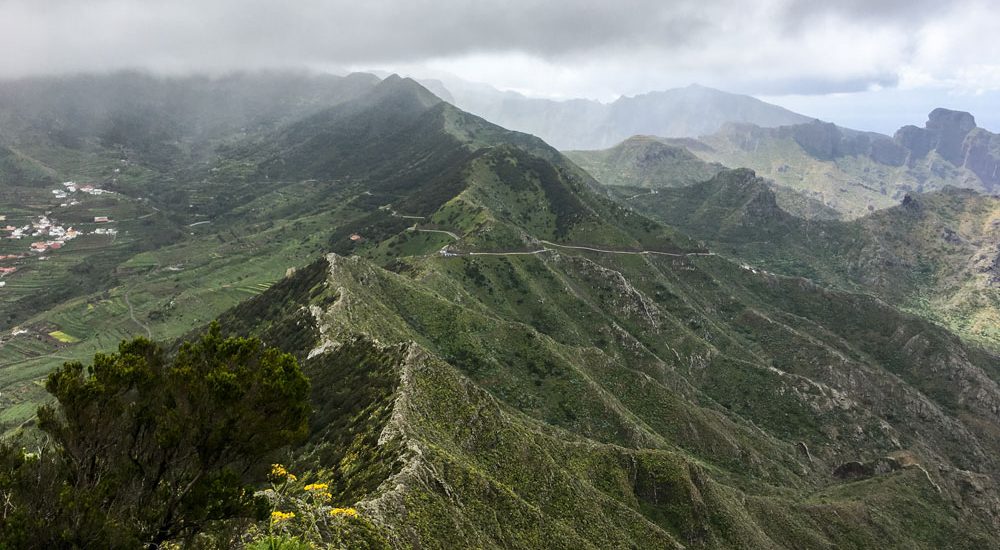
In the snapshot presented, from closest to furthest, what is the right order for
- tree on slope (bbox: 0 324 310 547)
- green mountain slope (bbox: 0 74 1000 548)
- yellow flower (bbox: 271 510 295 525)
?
tree on slope (bbox: 0 324 310 547)
yellow flower (bbox: 271 510 295 525)
green mountain slope (bbox: 0 74 1000 548)

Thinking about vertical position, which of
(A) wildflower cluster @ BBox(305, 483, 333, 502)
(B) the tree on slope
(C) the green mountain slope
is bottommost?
(C) the green mountain slope

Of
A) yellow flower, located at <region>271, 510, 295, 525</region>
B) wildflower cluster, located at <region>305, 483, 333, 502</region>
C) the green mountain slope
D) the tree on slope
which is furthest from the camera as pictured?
the green mountain slope

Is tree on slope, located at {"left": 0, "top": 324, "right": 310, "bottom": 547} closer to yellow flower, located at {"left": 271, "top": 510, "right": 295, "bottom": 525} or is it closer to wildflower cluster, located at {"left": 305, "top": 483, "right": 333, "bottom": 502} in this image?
yellow flower, located at {"left": 271, "top": 510, "right": 295, "bottom": 525}

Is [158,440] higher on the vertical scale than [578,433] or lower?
higher

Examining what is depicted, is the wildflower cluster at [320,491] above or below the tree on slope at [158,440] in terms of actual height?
below

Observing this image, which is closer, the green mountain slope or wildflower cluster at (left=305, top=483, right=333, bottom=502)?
wildflower cluster at (left=305, top=483, right=333, bottom=502)

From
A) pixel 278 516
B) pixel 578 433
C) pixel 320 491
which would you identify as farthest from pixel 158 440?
pixel 578 433

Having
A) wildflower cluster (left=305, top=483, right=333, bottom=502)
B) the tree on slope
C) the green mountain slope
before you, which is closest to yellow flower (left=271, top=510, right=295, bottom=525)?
the tree on slope

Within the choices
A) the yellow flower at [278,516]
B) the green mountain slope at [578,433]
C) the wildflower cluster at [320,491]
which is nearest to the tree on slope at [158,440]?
the yellow flower at [278,516]

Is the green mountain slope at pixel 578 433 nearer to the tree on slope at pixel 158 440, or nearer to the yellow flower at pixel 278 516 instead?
the yellow flower at pixel 278 516

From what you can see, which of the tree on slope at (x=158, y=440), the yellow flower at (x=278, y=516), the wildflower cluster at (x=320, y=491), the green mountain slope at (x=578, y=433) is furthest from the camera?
the green mountain slope at (x=578, y=433)

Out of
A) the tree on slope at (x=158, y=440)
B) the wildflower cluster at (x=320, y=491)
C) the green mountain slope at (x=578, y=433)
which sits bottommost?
the green mountain slope at (x=578, y=433)

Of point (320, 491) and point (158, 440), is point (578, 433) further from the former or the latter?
point (158, 440)

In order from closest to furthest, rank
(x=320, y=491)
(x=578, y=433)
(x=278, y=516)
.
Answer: (x=278, y=516)
(x=320, y=491)
(x=578, y=433)
